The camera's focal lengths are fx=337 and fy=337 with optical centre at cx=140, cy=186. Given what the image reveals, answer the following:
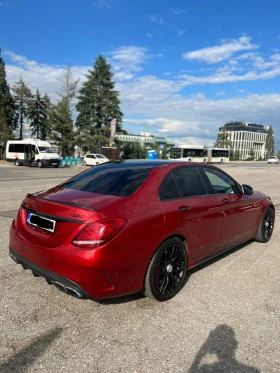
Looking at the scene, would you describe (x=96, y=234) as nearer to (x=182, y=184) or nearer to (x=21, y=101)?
(x=182, y=184)

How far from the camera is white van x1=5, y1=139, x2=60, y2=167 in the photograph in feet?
107

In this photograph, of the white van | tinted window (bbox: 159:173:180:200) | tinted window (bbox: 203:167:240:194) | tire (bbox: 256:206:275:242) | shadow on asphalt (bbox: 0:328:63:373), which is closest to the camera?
shadow on asphalt (bbox: 0:328:63:373)

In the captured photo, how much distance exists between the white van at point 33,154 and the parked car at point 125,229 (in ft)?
96.9

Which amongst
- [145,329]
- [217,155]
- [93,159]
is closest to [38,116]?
[93,159]

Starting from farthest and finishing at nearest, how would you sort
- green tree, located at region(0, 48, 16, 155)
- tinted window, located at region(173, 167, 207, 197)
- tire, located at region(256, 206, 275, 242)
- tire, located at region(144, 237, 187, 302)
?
green tree, located at region(0, 48, 16, 155)
tire, located at region(256, 206, 275, 242)
tinted window, located at region(173, 167, 207, 197)
tire, located at region(144, 237, 187, 302)

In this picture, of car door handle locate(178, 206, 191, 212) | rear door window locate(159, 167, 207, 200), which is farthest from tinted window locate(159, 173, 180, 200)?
car door handle locate(178, 206, 191, 212)

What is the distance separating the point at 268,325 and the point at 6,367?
2.30 m

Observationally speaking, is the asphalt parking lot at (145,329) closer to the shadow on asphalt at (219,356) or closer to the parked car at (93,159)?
the shadow on asphalt at (219,356)

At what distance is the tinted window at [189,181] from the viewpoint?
4.04m

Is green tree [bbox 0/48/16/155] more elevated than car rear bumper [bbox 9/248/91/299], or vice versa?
green tree [bbox 0/48/16/155]

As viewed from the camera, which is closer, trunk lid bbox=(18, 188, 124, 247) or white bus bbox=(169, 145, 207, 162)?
trunk lid bbox=(18, 188, 124, 247)

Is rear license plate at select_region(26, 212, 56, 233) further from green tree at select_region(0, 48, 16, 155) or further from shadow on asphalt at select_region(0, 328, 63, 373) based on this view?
green tree at select_region(0, 48, 16, 155)

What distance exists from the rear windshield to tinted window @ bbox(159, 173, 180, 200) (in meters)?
0.23

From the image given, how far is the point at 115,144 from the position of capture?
53.5 metres
